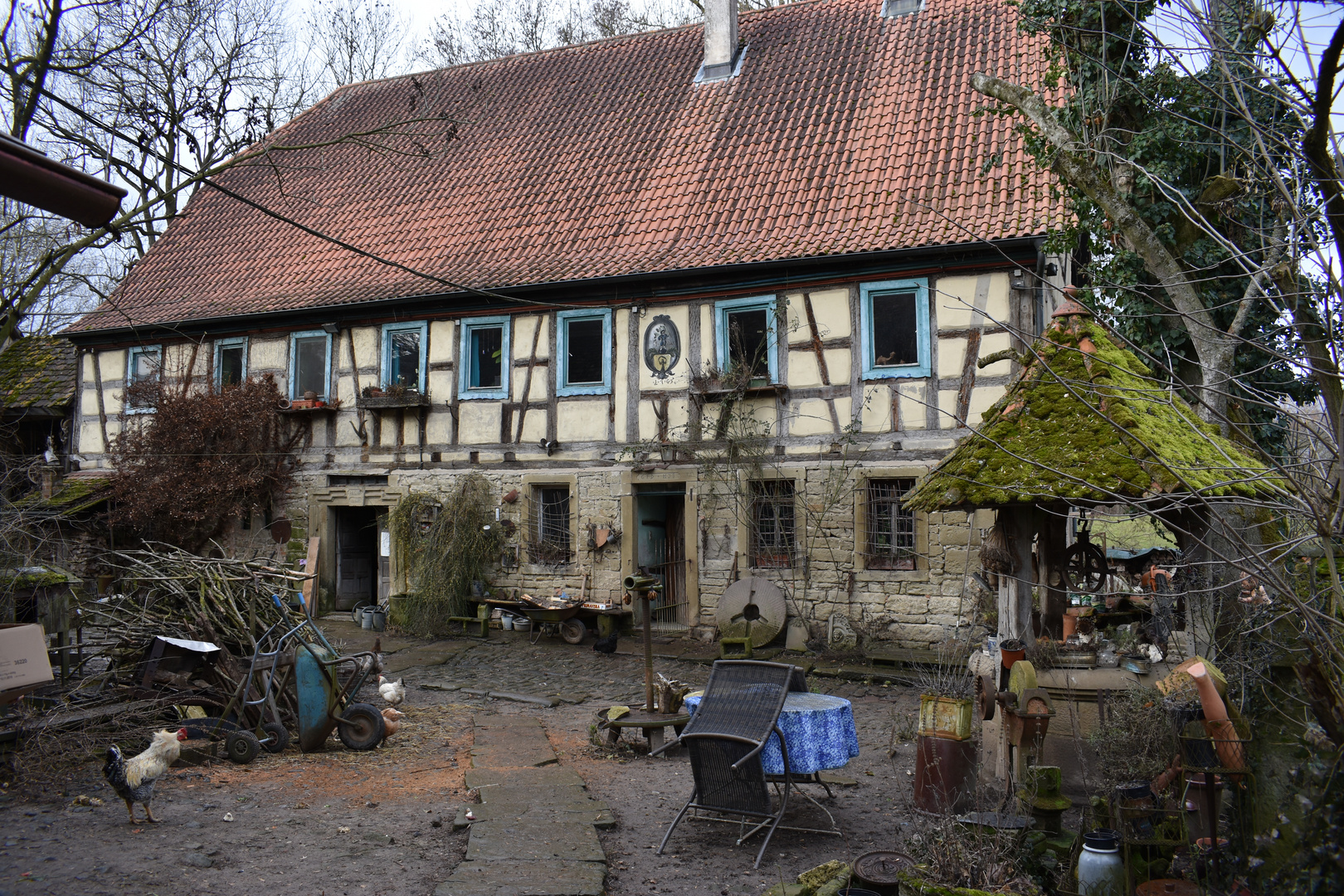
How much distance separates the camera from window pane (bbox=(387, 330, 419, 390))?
15492 mm

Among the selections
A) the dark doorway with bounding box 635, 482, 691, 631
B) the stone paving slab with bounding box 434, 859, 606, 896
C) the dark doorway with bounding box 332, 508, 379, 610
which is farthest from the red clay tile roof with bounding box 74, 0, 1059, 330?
the stone paving slab with bounding box 434, 859, 606, 896

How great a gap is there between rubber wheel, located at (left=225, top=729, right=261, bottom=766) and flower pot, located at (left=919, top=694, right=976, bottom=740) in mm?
5042

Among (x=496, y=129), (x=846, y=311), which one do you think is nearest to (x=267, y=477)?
(x=496, y=129)

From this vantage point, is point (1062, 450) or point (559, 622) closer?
point (1062, 450)

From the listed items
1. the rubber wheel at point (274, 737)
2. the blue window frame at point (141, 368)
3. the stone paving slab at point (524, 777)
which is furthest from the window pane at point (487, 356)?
the stone paving slab at point (524, 777)

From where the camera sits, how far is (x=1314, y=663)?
392 centimetres

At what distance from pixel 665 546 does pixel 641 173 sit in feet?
19.1

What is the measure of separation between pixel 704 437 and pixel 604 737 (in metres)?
5.69

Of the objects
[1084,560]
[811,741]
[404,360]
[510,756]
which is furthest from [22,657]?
[404,360]

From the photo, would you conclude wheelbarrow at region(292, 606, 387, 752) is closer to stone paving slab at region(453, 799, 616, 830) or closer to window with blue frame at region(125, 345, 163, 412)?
stone paving slab at region(453, 799, 616, 830)

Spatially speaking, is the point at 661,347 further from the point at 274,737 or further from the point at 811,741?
the point at 811,741

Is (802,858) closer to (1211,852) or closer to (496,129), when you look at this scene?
(1211,852)

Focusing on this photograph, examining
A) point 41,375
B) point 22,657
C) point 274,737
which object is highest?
point 41,375

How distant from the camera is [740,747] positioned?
5777mm
